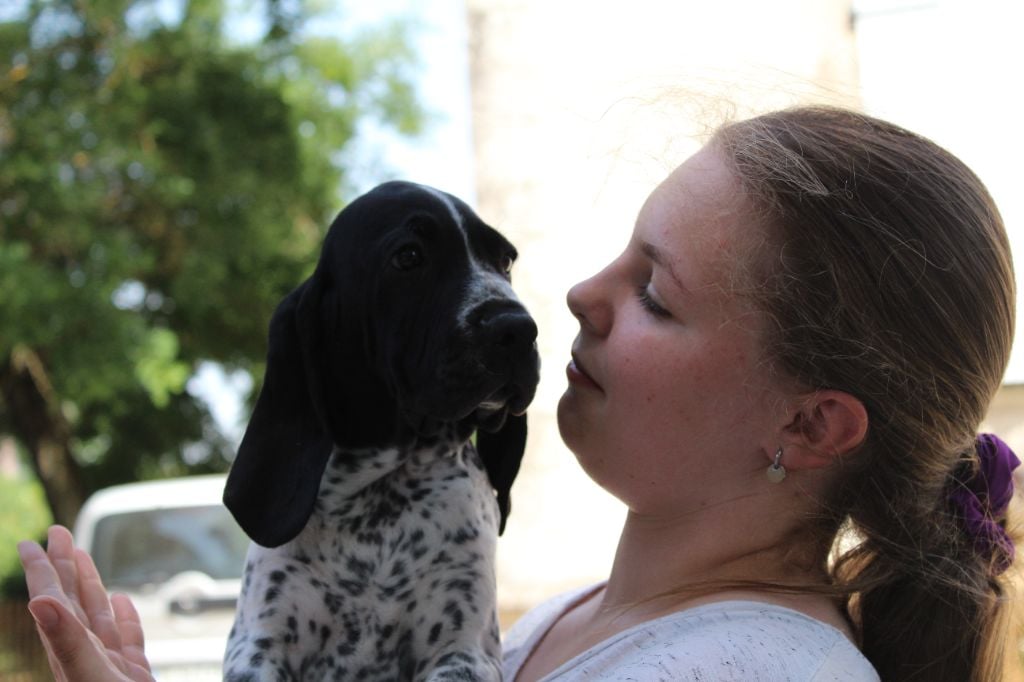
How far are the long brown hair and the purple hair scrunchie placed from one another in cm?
2

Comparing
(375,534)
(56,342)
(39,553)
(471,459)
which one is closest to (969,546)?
→ (471,459)

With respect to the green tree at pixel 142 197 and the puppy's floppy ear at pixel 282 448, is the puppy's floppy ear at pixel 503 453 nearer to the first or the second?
the puppy's floppy ear at pixel 282 448

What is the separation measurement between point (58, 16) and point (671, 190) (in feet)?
26.9

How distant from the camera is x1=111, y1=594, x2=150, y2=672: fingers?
1.88 metres

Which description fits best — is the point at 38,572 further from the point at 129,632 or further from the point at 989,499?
the point at 989,499

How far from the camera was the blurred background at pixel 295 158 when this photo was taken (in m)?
3.57

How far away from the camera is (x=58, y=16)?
8.91 metres

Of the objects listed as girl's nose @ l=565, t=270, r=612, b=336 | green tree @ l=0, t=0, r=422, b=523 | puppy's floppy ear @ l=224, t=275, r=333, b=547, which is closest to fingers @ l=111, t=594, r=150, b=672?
puppy's floppy ear @ l=224, t=275, r=333, b=547

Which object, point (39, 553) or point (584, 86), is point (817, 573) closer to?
point (39, 553)

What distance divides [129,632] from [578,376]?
86 cm

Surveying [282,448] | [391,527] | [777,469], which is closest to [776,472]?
[777,469]

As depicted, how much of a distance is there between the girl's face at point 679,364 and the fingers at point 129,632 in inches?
30.5

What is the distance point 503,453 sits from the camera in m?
2.06

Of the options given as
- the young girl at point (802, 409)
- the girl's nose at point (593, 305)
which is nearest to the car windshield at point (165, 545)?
the young girl at point (802, 409)
